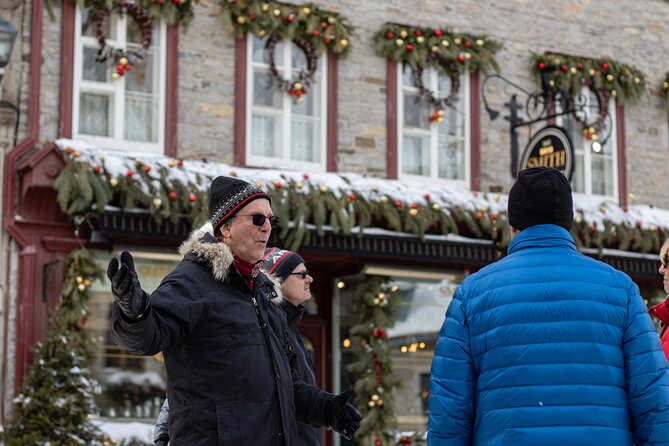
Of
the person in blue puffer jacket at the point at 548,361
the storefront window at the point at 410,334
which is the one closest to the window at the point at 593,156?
the storefront window at the point at 410,334

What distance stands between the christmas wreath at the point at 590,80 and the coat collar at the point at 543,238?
11036mm

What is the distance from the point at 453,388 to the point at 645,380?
2.03 feet

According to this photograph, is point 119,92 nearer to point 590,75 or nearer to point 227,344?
point 590,75

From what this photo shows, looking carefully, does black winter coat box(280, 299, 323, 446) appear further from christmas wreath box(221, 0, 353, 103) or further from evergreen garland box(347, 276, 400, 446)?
christmas wreath box(221, 0, 353, 103)

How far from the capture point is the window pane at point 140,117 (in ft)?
42.0

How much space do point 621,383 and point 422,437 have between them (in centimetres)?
988

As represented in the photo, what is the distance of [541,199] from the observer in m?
4.21

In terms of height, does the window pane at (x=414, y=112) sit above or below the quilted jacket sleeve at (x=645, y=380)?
above

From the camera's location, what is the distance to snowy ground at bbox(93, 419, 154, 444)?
11.8m

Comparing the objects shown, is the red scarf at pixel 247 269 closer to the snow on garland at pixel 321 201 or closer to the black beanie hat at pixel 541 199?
the black beanie hat at pixel 541 199

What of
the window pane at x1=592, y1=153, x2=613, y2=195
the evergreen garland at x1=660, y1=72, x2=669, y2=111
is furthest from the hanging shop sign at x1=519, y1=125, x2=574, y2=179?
the evergreen garland at x1=660, y1=72, x2=669, y2=111

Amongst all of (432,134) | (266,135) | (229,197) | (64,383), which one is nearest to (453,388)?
(229,197)

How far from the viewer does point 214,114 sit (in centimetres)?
1321

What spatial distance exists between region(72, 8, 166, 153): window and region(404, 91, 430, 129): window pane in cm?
316
